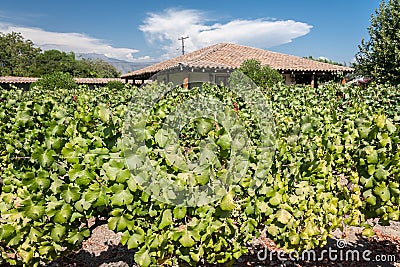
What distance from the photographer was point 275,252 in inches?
142

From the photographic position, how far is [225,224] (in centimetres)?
209

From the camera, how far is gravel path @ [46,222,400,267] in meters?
3.41

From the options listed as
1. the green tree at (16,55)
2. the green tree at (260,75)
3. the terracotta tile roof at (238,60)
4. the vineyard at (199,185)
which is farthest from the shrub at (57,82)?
the green tree at (16,55)

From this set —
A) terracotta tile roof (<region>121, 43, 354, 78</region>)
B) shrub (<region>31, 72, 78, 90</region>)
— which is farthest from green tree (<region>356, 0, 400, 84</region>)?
shrub (<region>31, 72, 78, 90</region>)

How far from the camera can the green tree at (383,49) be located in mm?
19938

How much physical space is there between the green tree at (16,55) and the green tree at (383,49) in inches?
1963

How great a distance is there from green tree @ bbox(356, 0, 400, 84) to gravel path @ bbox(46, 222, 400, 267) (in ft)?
59.2

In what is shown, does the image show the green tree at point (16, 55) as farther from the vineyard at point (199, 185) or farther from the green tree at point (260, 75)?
the vineyard at point (199, 185)

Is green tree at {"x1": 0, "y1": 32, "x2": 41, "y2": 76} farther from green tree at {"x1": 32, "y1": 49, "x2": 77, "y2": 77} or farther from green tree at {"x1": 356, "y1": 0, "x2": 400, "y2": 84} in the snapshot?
green tree at {"x1": 356, "y1": 0, "x2": 400, "y2": 84}

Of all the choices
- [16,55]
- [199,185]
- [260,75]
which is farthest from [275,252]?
[16,55]

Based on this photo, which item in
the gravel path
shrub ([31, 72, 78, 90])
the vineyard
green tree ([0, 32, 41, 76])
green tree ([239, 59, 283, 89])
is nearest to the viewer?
the vineyard

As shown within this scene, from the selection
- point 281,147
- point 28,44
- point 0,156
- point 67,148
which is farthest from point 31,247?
point 28,44

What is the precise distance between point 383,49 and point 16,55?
177 feet

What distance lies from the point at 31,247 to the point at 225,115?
4.81 feet
